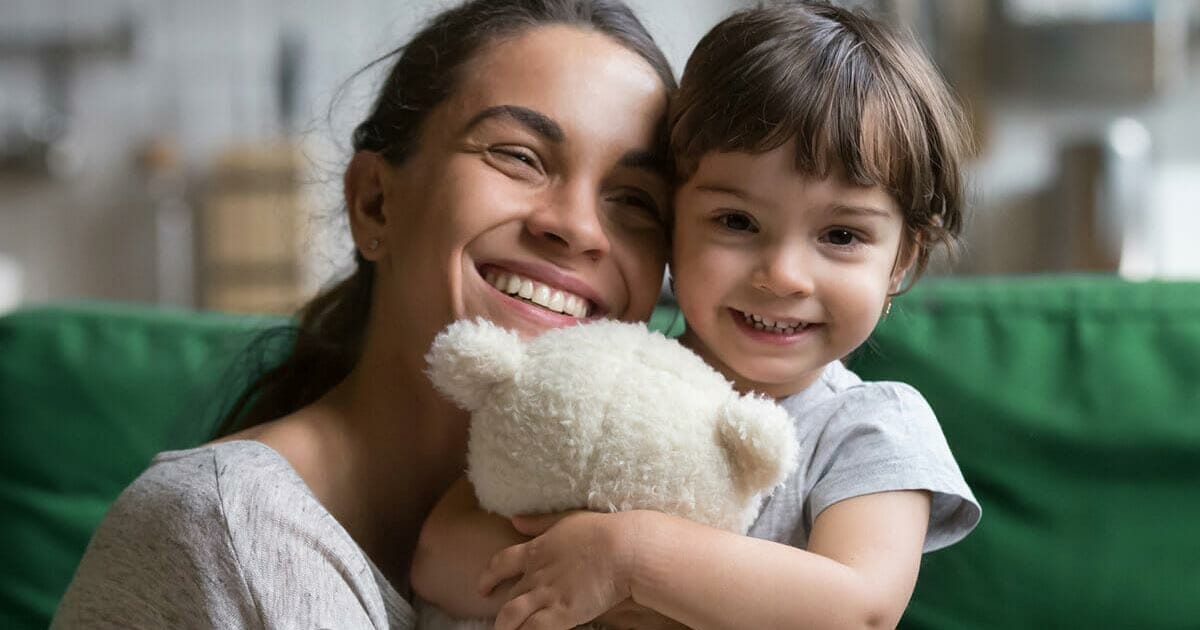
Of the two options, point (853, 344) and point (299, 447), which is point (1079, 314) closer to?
point (853, 344)

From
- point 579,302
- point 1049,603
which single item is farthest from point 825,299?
point 1049,603

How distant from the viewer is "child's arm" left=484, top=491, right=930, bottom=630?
2.58 feet

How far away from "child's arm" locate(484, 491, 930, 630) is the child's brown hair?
0.29 metres

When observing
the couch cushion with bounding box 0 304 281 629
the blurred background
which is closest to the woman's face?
the couch cushion with bounding box 0 304 281 629

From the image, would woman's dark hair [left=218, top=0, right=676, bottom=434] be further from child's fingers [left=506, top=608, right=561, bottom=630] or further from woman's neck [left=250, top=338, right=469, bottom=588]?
child's fingers [left=506, top=608, right=561, bottom=630]

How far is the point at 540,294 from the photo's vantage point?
1.00m

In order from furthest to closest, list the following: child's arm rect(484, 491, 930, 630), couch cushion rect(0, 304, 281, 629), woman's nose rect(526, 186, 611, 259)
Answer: couch cushion rect(0, 304, 281, 629) < woman's nose rect(526, 186, 611, 259) < child's arm rect(484, 491, 930, 630)

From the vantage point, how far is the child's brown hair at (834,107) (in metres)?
0.90

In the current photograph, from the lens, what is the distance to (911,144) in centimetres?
92

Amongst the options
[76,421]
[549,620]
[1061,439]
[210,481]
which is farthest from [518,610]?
[76,421]

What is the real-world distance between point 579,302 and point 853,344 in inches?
9.1

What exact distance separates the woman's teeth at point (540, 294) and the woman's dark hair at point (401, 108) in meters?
0.19

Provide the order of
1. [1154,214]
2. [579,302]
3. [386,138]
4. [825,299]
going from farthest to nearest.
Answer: [1154,214]
[386,138]
[579,302]
[825,299]

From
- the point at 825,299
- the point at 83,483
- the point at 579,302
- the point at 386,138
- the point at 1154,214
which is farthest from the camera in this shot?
the point at 1154,214
